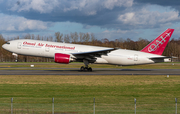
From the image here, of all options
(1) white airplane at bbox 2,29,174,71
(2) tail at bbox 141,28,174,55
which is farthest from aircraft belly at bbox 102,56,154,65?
(2) tail at bbox 141,28,174,55

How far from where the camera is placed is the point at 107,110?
9.73m

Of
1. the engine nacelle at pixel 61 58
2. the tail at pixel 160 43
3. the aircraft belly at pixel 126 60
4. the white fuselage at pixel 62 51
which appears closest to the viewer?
the engine nacelle at pixel 61 58

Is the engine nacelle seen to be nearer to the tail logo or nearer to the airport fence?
the tail logo

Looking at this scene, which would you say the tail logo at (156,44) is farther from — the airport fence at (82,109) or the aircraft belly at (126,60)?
the airport fence at (82,109)

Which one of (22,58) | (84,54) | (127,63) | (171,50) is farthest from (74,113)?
(171,50)

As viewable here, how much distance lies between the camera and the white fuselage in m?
33.2

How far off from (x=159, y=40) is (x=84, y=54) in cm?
1469

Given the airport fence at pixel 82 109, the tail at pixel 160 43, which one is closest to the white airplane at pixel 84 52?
the tail at pixel 160 43

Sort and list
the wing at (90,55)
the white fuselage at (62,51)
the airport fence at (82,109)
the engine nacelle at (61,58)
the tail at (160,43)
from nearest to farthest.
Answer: the airport fence at (82,109) → the engine nacelle at (61,58) → the wing at (90,55) → the white fuselage at (62,51) → the tail at (160,43)

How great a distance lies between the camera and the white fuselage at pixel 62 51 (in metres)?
33.2

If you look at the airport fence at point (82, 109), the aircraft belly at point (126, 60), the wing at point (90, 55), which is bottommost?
the airport fence at point (82, 109)

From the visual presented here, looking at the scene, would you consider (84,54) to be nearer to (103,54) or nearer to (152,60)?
(103,54)

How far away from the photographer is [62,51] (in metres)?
33.4

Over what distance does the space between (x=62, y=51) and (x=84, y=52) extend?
393 cm
